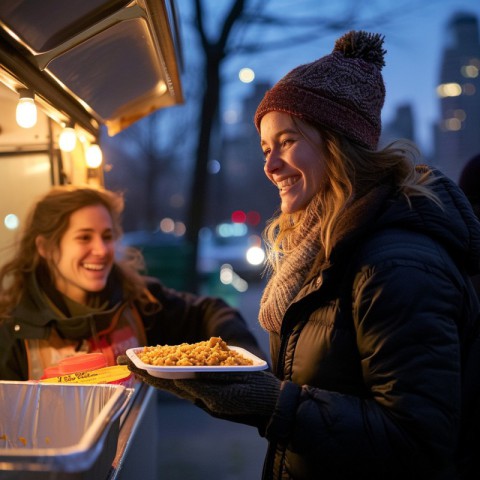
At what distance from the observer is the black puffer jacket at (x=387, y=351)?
145 centimetres

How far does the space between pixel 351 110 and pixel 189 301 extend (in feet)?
7.26

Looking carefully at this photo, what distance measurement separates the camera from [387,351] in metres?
1.48

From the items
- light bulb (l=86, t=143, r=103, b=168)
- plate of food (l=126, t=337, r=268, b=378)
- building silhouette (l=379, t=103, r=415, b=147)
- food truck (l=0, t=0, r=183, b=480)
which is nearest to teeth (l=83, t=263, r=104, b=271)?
food truck (l=0, t=0, r=183, b=480)

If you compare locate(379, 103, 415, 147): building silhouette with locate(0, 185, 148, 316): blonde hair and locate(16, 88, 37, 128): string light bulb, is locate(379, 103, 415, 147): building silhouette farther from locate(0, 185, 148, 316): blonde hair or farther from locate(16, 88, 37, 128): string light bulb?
locate(16, 88, 37, 128): string light bulb

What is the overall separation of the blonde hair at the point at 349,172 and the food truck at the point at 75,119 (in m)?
0.85

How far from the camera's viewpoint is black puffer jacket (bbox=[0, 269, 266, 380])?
289 cm

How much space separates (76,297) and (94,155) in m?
1.01

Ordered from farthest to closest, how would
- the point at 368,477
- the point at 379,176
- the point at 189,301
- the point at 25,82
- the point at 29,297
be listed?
the point at 189,301 < the point at 29,297 < the point at 25,82 < the point at 379,176 < the point at 368,477

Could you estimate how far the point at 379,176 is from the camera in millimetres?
1820

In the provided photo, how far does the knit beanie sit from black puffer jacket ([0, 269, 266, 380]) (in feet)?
5.32

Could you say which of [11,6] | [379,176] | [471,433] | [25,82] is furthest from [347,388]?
[25,82]

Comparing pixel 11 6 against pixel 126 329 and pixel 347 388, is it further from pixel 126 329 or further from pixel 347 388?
pixel 126 329

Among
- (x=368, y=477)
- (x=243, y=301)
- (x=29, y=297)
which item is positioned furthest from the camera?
(x=243, y=301)

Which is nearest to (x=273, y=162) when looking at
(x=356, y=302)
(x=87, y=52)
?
(x=356, y=302)
